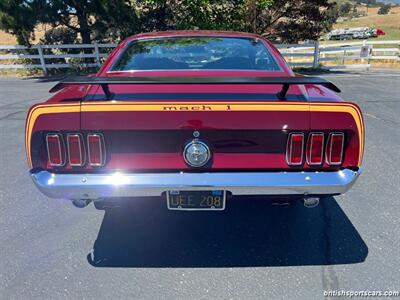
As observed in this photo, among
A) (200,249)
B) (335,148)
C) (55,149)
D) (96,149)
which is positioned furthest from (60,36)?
(335,148)

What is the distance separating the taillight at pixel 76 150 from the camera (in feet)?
7.72

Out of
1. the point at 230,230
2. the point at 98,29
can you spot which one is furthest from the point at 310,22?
the point at 230,230

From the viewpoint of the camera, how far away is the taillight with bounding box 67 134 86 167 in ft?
7.72

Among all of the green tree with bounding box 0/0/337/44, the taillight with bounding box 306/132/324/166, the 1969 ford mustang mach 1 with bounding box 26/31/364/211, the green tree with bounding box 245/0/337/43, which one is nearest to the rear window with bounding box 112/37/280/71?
the 1969 ford mustang mach 1 with bounding box 26/31/364/211

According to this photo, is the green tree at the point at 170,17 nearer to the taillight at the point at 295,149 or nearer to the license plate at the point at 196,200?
the license plate at the point at 196,200

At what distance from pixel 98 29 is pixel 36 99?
303 inches

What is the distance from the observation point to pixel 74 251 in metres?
2.84

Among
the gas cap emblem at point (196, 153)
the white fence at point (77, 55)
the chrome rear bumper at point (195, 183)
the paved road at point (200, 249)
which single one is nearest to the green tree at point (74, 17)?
the white fence at point (77, 55)

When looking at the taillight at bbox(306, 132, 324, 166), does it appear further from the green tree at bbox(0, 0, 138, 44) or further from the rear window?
the green tree at bbox(0, 0, 138, 44)

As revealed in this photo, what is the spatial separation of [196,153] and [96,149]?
2.19 feet

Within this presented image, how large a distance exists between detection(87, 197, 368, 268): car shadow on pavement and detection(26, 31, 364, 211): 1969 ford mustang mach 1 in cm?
24

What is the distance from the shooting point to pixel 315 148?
2.37 m

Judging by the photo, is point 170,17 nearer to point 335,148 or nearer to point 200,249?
point 200,249

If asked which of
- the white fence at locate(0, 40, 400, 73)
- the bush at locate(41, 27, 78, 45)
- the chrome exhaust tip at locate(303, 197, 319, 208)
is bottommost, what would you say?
the white fence at locate(0, 40, 400, 73)
